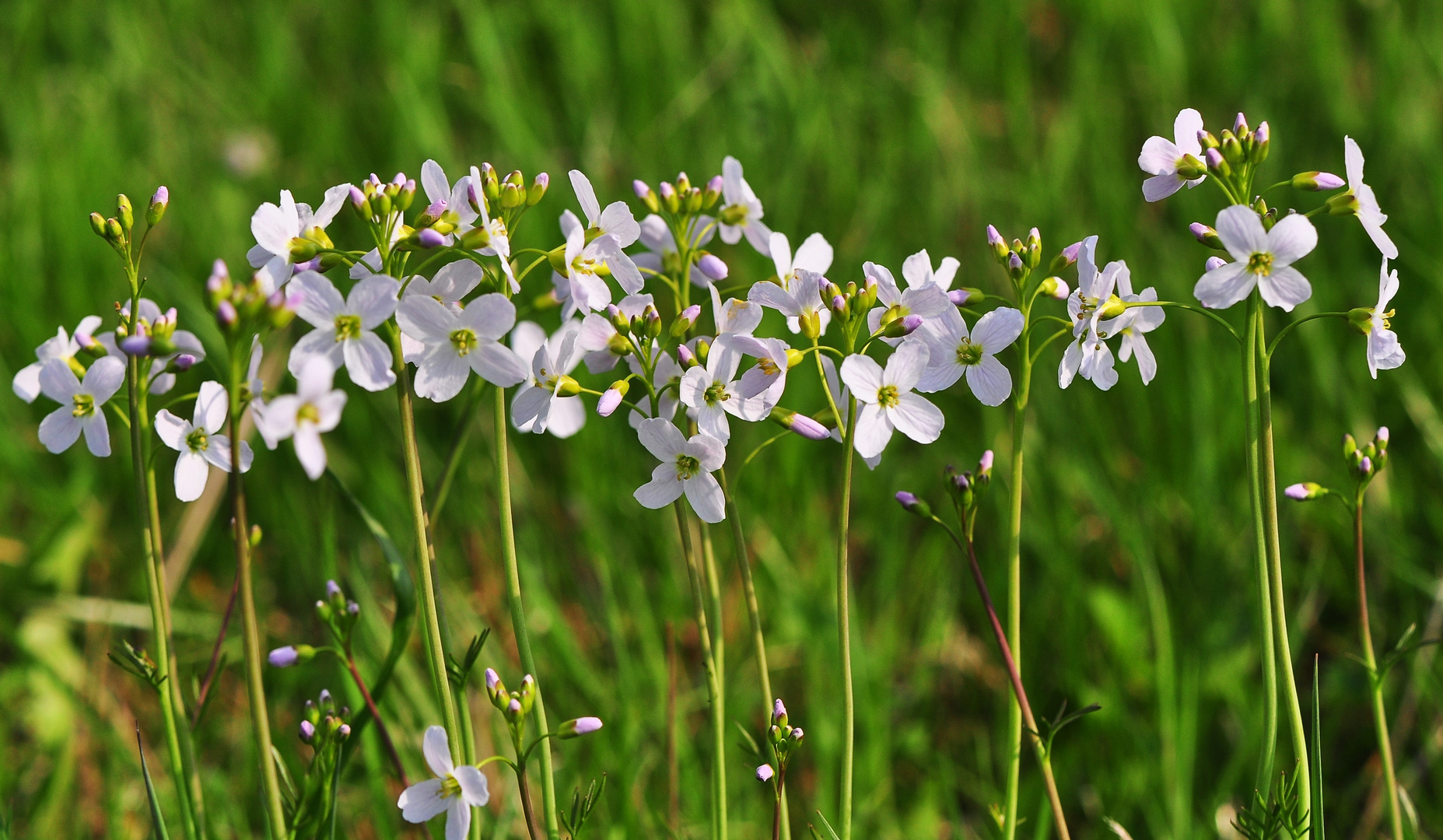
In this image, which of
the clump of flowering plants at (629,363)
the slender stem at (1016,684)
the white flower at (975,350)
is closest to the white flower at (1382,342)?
the clump of flowering plants at (629,363)

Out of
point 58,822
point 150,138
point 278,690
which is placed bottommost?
point 58,822

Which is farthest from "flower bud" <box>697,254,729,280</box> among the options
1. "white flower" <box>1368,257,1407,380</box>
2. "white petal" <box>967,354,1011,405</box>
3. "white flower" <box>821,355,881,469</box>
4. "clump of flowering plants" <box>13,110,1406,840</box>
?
"white flower" <box>1368,257,1407,380</box>

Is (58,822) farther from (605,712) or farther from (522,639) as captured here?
(522,639)

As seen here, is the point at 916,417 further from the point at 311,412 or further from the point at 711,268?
the point at 311,412

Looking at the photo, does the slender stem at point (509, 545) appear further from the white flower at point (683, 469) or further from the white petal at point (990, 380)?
the white petal at point (990, 380)

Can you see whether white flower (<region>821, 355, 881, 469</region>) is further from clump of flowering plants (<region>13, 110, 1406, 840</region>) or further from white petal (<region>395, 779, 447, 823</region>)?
white petal (<region>395, 779, 447, 823</region>)

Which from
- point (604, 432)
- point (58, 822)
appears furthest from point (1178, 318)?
point (58, 822)
